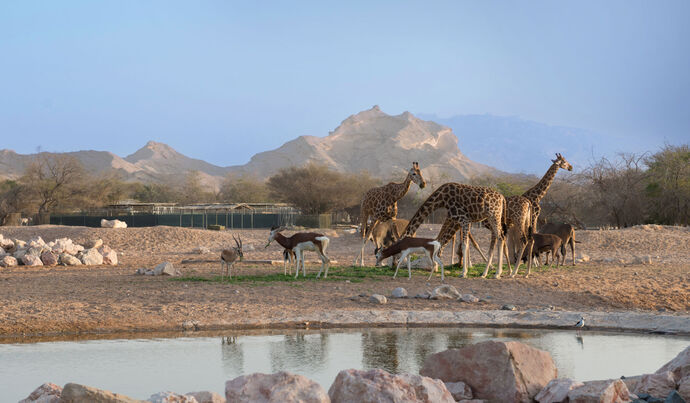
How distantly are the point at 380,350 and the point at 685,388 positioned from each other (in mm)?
4188

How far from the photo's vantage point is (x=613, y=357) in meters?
9.46

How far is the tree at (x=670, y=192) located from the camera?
36781mm

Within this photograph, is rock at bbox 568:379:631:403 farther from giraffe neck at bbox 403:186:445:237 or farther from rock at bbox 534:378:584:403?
giraffe neck at bbox 403:186:445:237

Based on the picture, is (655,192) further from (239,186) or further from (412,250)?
(239,186)

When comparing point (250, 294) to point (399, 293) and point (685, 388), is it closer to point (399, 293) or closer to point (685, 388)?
point (399, 293)

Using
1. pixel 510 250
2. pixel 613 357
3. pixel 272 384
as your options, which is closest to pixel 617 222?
pixel 510 250

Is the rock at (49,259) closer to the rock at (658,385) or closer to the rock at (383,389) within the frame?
the rock at (383,389)

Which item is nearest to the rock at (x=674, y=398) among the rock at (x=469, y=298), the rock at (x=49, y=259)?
the rock at (x=469, y=298)

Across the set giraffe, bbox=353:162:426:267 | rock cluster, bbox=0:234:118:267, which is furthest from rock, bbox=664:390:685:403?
rock cluster, bbox=0:234:118:267

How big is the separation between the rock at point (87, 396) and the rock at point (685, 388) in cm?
525

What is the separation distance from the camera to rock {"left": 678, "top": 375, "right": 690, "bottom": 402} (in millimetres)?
6691

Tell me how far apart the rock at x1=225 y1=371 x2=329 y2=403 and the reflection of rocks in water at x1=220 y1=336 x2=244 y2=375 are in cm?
247

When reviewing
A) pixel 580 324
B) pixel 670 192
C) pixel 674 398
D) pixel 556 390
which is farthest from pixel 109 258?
pixel 670 192

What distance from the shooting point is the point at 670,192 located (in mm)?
36969
